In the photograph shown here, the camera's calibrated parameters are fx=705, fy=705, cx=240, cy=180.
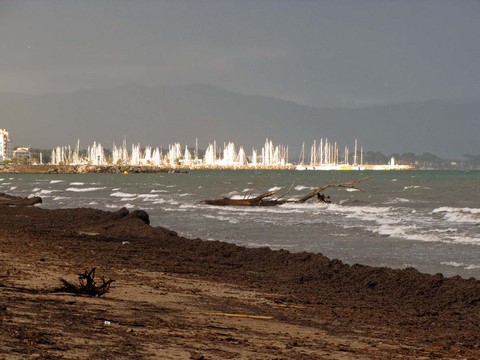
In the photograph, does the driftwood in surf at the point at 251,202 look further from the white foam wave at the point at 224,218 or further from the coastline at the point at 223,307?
the coastline at the point at 223,307

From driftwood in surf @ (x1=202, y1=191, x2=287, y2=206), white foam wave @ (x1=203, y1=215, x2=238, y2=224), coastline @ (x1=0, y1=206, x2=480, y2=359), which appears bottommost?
white foam wave @ (x1=203, y1=215, x2=238, y2=224)

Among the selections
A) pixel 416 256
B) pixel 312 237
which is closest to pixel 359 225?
pixel 312 237

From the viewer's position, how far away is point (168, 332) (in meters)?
8.19

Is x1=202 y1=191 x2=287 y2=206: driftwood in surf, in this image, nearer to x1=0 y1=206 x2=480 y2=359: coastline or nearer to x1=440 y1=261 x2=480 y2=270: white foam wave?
x1=0 y1=206 x2=480 y2=359: coastline

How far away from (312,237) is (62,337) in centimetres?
2010

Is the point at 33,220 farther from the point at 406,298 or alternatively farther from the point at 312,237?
the point at 406,298

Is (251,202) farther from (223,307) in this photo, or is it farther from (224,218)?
(223,307)

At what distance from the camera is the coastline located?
24.6ft

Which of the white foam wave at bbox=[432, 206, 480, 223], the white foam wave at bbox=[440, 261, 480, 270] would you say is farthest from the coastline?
the white foam wave at bbox=[432, 206, 480, 223]

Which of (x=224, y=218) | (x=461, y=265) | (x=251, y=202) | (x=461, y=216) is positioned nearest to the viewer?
(x=461, y=265)

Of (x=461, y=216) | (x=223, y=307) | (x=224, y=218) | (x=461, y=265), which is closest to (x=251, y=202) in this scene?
(x=224, y=218)

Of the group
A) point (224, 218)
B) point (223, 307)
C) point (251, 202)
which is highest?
point (223, 307)

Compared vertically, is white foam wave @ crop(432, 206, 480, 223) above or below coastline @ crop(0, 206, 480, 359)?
below

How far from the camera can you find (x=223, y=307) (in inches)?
419
